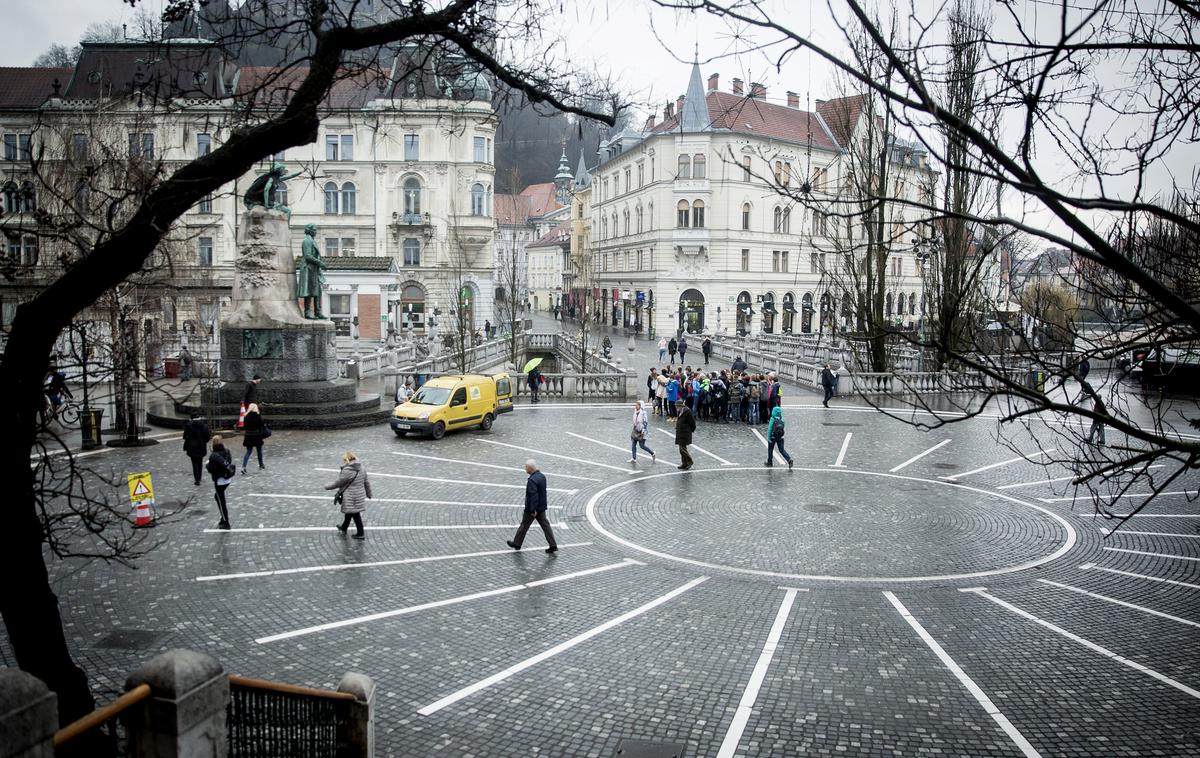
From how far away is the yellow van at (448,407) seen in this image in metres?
23.9

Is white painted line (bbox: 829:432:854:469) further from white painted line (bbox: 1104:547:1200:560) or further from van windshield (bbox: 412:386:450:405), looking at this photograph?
van windshield (bbox: 412:386:450:405)

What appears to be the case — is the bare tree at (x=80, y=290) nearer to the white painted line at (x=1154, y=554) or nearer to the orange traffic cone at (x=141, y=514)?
the orange traffic cone at (x=141, y=514)

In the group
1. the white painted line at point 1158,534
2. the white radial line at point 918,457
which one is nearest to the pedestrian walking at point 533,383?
the white radial line at point 918,457

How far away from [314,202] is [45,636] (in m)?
58.1

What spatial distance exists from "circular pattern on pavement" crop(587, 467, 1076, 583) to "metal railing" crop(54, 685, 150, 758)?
9.29 meters

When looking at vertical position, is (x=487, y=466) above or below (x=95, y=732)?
below

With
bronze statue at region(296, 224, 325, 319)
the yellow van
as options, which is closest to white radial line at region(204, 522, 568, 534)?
the yellow van

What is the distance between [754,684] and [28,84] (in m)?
67.1

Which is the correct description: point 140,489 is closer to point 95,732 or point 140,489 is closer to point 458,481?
point 458,481

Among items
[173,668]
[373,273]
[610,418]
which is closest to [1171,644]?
[173,668]

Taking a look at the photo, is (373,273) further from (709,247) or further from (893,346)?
(893,346)

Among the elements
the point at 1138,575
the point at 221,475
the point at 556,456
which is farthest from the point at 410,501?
the point at 1138,575

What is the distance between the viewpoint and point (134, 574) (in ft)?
39.6

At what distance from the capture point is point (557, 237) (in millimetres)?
116188
